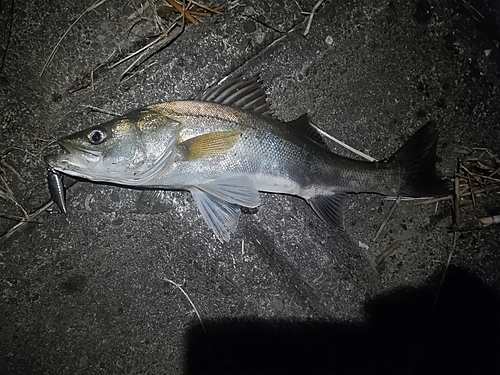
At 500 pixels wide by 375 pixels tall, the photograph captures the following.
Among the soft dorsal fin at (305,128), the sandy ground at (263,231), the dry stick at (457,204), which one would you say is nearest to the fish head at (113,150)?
the sandy ground at (263,231)

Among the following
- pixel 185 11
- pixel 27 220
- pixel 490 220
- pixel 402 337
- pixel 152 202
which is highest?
pixel 185 11

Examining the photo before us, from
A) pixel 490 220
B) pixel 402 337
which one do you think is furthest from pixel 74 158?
pixel 490 220

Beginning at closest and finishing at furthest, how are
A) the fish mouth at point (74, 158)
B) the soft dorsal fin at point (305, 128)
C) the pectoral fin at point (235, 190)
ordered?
1. the fish mouth at point (74, 158)
2. the pectoral fin at point (235, 190)
3. the soft dorsal fin at point (305, 128)

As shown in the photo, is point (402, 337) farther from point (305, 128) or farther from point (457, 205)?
point (305, 128)

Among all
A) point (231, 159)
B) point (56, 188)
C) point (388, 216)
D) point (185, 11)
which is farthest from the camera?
point (388, 216)

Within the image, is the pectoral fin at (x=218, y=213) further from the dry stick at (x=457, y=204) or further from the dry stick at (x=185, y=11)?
the dry stick at (x=457, y=204)

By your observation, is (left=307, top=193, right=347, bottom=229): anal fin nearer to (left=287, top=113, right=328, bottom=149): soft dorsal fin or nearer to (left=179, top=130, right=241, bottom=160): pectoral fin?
(left=287, top=113, right=328, bottom=149): soft dorsal fin

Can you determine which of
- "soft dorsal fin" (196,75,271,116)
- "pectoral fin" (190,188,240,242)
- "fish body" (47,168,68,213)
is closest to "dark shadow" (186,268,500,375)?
"pectoral fin" (190,188,240,242)
